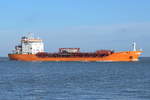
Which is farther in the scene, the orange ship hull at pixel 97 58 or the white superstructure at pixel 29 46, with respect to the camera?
the white superstructure at pixel 29 46

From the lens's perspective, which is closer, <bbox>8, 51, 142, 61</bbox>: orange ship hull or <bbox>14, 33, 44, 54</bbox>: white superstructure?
<bbox>8, 51, 142, 61</bbox>: orange ship hull

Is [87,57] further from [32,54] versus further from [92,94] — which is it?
[92,94]

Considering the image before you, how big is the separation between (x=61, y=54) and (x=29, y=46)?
9784 millimetres

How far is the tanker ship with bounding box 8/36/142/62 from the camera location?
112m

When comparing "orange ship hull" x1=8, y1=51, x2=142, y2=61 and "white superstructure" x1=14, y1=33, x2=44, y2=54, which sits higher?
"white superstructure" x1=14, y1=33, x2=44, y2=54

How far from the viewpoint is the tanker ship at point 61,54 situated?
4395 inches

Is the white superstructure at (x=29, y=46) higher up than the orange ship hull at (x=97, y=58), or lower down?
higher up

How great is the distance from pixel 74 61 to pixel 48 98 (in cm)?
9220

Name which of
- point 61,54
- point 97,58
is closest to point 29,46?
point 61,54

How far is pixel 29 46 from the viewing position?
120 meters

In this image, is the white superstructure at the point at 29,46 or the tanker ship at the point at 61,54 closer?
the tanker ship at the point at 61,54

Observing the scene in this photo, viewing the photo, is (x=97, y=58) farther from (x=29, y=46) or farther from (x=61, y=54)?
(x=29, y=46)

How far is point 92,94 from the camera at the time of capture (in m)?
32.2

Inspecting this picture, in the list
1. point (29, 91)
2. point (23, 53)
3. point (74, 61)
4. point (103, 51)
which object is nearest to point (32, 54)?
point (23, 53)
